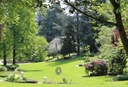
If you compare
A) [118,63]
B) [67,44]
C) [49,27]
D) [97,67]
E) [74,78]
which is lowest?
[74,78]

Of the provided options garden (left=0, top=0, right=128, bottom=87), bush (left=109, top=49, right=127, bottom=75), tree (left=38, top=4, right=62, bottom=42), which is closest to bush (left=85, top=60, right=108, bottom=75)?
garden (left=0, top=0, right=128, bottom=87)

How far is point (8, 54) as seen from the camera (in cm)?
4762

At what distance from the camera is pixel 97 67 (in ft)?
98.3

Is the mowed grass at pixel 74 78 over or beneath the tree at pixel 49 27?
beneath

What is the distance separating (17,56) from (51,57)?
73.9 feet

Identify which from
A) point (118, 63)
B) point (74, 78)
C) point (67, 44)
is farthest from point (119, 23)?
point (67, 44)

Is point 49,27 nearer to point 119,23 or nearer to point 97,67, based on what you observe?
point 97,67

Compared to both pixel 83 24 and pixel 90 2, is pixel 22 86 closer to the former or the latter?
pixel 90 2

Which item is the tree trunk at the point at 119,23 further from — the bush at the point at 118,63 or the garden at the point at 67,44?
the bush at the point at 118,63

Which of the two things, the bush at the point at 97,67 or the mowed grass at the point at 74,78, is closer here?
the mowed grass at the point at 74,78

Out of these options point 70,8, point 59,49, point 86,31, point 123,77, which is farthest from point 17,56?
point 70,8

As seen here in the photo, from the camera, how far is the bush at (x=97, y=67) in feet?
97.8

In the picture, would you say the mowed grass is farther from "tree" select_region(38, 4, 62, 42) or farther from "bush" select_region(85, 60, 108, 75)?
"tree" select_region(38, 4, 62, 42)

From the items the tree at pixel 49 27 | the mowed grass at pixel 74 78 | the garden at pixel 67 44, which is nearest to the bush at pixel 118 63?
the garden at pixel 67 44
